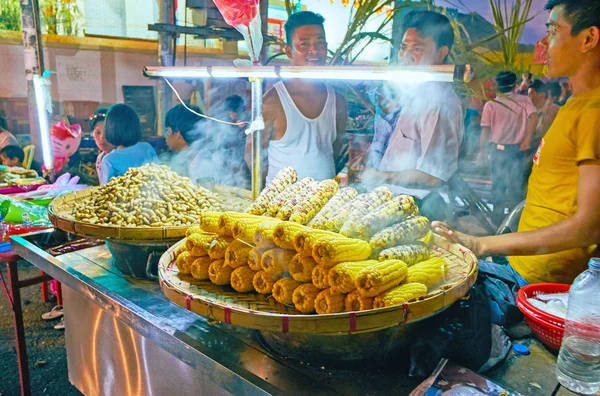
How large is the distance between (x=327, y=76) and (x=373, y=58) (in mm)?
11069

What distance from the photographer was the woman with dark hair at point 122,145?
386 centimetres

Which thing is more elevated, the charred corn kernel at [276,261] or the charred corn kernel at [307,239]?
the charred corn kernel at [307,239]

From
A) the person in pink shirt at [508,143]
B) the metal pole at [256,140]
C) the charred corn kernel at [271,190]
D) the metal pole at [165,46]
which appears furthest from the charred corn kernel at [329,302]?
the person in pink shirt at [508,143]

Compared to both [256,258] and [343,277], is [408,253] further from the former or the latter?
[256,258]

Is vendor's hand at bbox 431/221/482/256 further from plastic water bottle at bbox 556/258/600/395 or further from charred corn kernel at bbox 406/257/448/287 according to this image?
plastic water bottle at bbox 556/258/600/395

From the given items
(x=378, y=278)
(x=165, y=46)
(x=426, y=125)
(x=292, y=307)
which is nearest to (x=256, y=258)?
(x=292, y=307)

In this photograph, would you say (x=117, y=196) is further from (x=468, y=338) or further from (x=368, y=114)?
(x=368, y=114)

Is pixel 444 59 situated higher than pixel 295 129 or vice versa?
pixel 444 59

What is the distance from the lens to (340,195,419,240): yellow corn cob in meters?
1.59

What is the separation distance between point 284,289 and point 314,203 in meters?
0.47

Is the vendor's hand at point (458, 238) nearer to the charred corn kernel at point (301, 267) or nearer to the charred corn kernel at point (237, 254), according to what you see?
the charred corn kernel at point (301, 267)

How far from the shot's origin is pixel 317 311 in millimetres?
1384

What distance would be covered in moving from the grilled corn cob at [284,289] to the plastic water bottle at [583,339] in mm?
838

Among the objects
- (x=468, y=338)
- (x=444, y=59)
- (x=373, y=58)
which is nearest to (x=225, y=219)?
(x=468, y=338)
